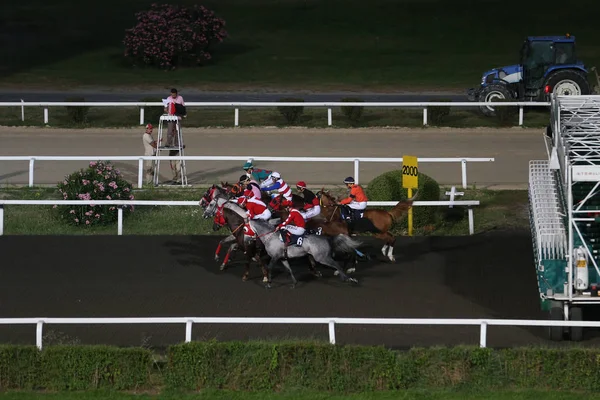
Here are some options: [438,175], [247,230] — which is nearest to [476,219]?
[438,175]

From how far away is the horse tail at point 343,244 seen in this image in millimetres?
14625

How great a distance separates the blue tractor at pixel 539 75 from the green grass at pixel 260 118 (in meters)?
0.57

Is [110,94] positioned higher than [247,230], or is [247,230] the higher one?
[110,94]

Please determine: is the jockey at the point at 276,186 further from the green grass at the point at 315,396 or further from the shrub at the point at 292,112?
the shrub at the point at 292,112

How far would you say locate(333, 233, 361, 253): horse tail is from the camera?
14.6 metres

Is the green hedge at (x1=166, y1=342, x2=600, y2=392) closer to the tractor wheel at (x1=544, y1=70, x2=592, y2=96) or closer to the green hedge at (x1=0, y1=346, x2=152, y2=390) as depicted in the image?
the green hedge at (x1=0, y1=346, x2=152, y2=390)

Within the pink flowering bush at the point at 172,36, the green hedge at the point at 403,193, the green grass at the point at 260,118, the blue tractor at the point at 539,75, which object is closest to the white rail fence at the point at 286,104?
the green grass at the point at 260,118

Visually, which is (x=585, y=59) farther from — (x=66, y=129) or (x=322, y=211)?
(x=322, y=211)

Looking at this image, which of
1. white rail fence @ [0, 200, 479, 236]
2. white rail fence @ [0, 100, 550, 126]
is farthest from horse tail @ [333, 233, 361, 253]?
white rail fence @ [0, 100, 550, 126]

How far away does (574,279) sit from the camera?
40.4 feet

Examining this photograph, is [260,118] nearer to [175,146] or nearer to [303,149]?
[303,149]

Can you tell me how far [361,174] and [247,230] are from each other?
22.5 feet

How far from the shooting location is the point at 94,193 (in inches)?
709

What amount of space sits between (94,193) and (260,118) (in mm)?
10092
